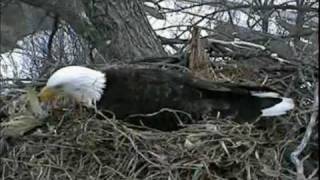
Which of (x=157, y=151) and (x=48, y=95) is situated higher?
(x=48, y=95)

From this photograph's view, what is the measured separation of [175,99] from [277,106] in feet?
1.20

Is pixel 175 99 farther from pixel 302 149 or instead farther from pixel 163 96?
pixel 302 149

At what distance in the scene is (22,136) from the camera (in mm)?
2426

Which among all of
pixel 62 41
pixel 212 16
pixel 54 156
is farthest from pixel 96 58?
pixel 54 156

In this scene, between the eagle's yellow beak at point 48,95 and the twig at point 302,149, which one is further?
the eagle's yellow beak at point 48,95

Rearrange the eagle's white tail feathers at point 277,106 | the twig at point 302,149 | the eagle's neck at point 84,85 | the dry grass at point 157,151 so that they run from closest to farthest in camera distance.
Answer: the twig at point 302,149
the dry grass at point 157,151
the eagle's white tail feathers at point 277,106
the eagle's neck at point 84,85

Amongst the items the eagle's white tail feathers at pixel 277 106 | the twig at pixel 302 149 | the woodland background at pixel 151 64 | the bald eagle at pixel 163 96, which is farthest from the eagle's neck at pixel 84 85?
the twig at pixel 302 149

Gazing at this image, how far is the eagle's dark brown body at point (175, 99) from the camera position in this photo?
8.24 ft

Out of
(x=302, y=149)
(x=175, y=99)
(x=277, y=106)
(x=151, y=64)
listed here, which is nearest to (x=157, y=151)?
(x=175, y=99)

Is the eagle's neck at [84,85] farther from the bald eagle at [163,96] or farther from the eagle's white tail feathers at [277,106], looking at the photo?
the eagle's white tail feathers at [277,106]

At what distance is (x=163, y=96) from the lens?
255 centimetres

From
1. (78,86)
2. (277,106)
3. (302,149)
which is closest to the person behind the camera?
(302,149)

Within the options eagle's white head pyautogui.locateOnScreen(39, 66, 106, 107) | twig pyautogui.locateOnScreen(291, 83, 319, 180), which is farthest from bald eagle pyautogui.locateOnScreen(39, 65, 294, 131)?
twig pyautogui.locateOnScreen(291, 83, 319, 180)

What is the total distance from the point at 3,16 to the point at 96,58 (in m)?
0.55
